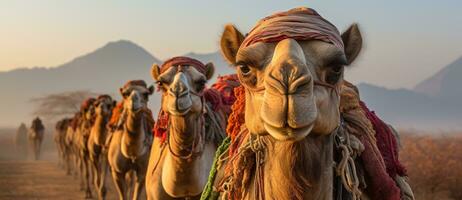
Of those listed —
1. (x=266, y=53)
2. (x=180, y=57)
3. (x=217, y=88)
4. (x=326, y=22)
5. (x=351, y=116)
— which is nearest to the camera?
(x=266, y=53)

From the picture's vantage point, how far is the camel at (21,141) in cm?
4258

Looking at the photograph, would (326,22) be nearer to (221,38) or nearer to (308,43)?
(308,43)

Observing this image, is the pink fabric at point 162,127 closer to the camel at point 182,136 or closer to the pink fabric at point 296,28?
the camel at point 182,136

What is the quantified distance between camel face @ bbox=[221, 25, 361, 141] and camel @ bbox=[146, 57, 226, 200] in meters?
2.47

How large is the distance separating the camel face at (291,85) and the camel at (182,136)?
2.47 metres

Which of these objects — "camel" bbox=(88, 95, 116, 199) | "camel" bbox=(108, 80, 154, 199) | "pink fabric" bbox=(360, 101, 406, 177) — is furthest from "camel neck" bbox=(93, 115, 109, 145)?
"pink fabric" bbox=(360, 101, 406, 177)

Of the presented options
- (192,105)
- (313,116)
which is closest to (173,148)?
(192,105)

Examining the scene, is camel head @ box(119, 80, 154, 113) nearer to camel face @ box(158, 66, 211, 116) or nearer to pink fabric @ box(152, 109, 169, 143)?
pink fabric @ box(152, 109, 169, 143)

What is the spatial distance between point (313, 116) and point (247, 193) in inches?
30.3

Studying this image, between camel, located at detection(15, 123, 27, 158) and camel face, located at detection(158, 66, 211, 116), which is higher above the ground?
camel face, located at detection(158, 66, 211, 116)

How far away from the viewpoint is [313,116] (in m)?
2.13

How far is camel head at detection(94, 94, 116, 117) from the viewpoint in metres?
11.8

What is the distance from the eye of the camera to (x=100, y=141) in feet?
38.2

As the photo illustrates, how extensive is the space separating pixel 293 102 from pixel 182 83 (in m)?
2.91
